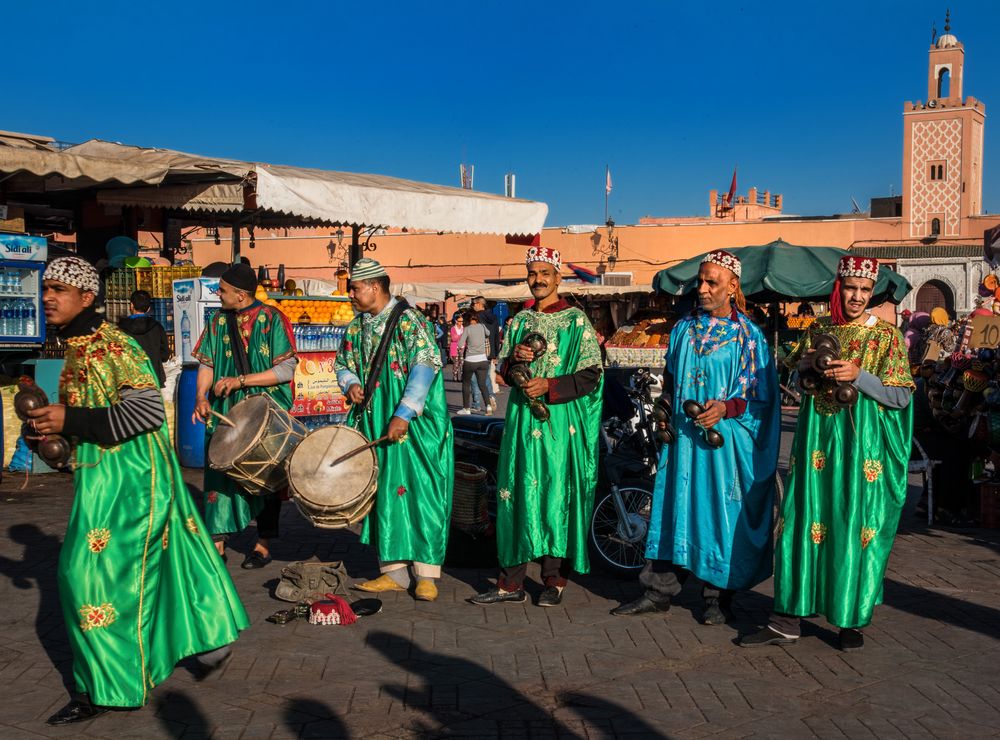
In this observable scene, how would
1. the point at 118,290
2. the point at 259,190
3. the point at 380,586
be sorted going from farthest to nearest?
1. the point at 118,290
2. the point at 259,190
3. the point at 380,586

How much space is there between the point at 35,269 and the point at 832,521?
8.04 meters

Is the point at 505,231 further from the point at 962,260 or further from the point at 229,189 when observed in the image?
the point at 962,260

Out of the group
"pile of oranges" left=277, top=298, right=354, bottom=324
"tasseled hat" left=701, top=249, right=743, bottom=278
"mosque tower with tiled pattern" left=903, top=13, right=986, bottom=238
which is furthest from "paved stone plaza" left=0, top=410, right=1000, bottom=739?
"mosque tower with tiled pattern" left=903, top=13, right=986, bottom=238

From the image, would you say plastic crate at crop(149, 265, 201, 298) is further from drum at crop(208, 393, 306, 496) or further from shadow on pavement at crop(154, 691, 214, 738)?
shadow on pavement at crop(154, 691, 214, 738)

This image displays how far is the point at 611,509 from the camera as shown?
6.92 meters

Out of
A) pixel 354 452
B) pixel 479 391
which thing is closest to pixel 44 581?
pixel 354 452

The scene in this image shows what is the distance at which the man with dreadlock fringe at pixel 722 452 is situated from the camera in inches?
224

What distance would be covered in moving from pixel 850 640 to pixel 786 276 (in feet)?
31.7

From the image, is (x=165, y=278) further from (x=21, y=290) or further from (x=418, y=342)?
(x=418, y=342)

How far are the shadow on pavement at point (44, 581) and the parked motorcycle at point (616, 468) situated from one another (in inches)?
96.1

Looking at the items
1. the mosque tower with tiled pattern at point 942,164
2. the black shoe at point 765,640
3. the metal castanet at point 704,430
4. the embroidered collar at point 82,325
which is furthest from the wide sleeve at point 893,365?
the mosque tower with tiled pattern at point 942,164

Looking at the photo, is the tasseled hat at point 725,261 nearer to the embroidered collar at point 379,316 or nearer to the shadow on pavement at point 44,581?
the embroidered collar at point 379,316

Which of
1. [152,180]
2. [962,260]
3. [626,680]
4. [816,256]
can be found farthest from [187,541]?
[962,260]

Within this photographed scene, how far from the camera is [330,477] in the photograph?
5828 millimetres
